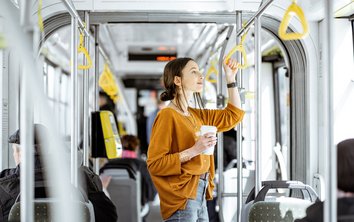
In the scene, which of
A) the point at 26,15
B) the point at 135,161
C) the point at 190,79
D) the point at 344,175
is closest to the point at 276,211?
the point at 344,175

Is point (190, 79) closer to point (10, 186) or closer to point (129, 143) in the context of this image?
point (10, 186)

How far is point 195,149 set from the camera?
3.00 meters

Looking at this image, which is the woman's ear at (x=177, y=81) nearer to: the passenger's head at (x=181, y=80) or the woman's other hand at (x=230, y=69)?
the passenger's head at (x=181, y=80)

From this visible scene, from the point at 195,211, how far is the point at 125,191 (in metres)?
3.55

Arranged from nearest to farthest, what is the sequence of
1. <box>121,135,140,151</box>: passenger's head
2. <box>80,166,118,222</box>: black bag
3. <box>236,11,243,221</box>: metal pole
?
1. <box>80,166,118,222</box>: black bag
2. <box>236,11,243,221</box>: metal pole
3. <box>121,135,140,151</box>: passenger's head

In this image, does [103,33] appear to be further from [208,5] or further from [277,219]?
[277,219]

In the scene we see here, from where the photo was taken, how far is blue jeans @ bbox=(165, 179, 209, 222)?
3056 millimetres

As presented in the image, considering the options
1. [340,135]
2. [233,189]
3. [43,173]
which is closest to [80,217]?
[43,173]

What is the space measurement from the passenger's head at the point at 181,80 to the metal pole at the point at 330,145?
128cm

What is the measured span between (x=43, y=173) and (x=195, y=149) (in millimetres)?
848

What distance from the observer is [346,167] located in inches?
91.4

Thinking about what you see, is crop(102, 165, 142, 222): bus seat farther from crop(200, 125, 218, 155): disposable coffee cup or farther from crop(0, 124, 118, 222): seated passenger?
crop(200, 125, 218, 155): disposable coffee cup

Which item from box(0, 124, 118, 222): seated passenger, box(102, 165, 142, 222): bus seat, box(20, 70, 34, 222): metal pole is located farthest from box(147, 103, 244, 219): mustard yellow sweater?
box(102, 165, 142, 222): bus seat

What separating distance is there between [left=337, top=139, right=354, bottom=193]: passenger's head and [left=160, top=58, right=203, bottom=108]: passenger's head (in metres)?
1.11
